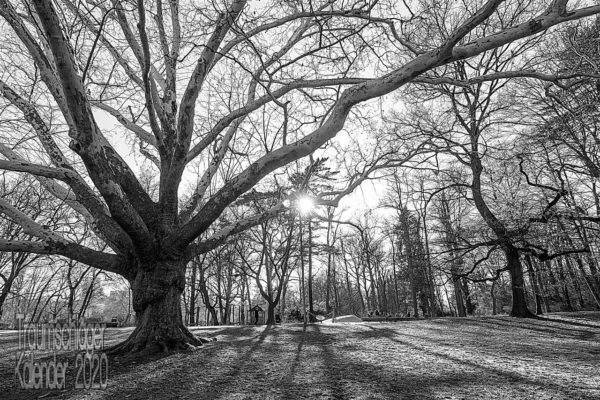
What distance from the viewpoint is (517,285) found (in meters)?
9.93

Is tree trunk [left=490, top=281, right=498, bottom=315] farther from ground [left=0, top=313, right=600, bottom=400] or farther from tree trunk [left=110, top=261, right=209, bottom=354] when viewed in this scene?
tree trunk [left=110, top=261, right=209, bottom=354]

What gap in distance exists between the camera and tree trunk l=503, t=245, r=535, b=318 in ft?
32.6

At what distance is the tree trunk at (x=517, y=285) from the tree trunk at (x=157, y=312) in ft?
32.6

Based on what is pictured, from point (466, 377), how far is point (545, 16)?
3860 millimetres

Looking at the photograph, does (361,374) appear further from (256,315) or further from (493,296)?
(256,315)

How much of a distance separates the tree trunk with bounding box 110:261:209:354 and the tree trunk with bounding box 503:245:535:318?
9.93m

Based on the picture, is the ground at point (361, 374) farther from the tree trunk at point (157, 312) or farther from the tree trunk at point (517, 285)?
the tree trunk at point (517, 285)

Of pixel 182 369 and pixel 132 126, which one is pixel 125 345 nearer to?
pixel 182 369

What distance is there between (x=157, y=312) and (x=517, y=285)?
10511 mm

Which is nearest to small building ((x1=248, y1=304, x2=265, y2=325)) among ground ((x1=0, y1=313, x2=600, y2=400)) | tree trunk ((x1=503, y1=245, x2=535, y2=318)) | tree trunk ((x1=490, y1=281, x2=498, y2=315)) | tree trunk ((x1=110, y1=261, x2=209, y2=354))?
tree trunk ((x1=490, y1=281, x2=498, y2=315))

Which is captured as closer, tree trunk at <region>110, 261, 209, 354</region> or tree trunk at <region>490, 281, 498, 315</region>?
tree trunk at <region>110, 261, 209, 354</region>

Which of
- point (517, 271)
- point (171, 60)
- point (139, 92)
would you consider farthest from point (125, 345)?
point (517, 271)

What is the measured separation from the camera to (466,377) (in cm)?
262

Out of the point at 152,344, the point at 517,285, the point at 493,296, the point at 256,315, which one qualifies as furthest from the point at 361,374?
the point at 256,315
